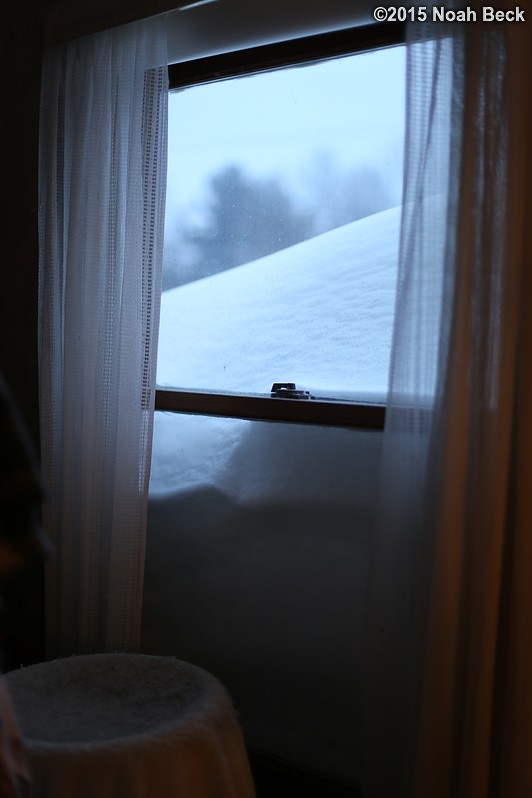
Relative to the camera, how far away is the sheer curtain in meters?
1.97

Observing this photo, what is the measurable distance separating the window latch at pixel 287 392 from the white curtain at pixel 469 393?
37 cm

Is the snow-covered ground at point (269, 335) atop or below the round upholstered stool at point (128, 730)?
atop

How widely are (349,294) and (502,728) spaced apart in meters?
0.93

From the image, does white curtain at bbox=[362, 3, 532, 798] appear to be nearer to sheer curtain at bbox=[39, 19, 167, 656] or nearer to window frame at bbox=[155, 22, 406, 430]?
window frame at bbox=[155, 22, 406, 430]

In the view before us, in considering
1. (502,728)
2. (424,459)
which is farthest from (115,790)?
(424,459)

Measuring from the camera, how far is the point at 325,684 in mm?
1895

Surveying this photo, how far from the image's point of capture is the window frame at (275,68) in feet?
5.72

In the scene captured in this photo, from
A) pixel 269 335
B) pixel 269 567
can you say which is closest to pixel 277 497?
pixel 269 567

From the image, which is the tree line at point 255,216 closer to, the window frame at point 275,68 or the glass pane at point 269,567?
the window frame at point 275,68

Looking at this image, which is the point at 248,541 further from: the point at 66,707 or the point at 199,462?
the point at 66,707

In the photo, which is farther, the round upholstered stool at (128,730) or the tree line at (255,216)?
the tree line at (255,216)

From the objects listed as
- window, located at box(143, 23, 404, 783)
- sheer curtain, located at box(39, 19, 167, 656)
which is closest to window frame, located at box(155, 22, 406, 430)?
window, located at box(143, 23, 404, 783)

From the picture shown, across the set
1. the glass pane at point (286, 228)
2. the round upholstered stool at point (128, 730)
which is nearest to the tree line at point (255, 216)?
the glass pane at point (286, 228)

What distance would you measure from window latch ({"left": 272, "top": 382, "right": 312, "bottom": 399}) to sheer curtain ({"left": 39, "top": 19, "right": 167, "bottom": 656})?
0.30 metres
